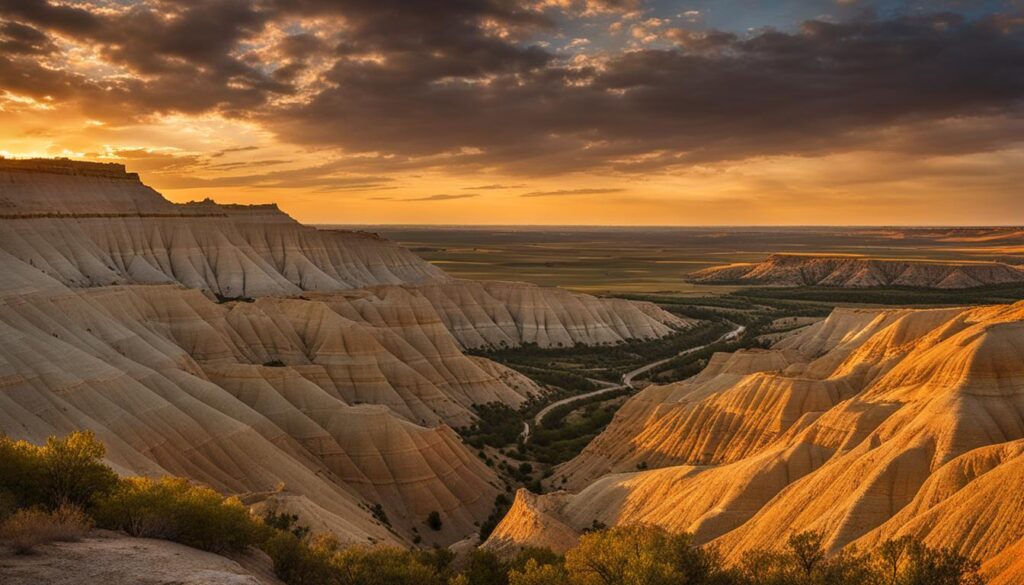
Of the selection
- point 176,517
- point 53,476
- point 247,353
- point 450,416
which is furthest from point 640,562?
point 247,353

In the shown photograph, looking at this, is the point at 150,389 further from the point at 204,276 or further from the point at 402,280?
the point at 402,280

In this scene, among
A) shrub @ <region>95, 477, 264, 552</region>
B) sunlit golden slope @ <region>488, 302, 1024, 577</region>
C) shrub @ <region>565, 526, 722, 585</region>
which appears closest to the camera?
shrub @ <region>565, 526, 722, 585</region>

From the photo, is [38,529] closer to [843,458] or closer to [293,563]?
[293,563]

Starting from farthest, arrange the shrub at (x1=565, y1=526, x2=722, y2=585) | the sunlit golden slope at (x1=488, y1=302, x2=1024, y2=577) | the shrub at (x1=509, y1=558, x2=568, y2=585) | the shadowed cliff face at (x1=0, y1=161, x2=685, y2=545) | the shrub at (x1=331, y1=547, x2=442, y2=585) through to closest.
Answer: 1. the shadowed cliff face at (x1=0, y1=161, x2=685, y2=545)
2. the sunlit golden slope at (x1=488, y1=302, x2=1024, y2=577)
3. the shrub at (x1=331, y1=547, x2=442, y2=585)
4. the shrub at (x1=509, y1=558, x2=568, y2=585)
5. the shrub at (x1=565, y1=526, x2=722, y2=585)

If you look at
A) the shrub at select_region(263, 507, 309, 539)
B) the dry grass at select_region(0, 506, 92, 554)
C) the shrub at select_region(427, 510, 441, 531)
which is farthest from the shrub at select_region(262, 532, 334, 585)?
the shrub at select_region(427, 510, 441, 531)

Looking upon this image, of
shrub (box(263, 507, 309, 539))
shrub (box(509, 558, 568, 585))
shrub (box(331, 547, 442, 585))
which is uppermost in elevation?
shrub (box(509, 558, 568, 585))

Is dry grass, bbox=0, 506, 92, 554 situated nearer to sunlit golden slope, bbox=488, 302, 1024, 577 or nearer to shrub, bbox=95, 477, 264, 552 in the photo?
shrub, bbox=95, 477, 264, 552

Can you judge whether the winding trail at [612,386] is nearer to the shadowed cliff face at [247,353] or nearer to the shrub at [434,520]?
the shadowed cliff face at [247,353]
